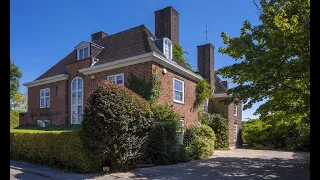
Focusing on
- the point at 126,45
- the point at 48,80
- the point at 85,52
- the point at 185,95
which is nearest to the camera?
the point at 126,45

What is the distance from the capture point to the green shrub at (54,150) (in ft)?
33.3

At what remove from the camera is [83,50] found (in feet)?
65.5

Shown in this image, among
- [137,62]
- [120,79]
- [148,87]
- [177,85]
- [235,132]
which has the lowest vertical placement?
[235,132]

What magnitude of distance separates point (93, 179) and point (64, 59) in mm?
17339

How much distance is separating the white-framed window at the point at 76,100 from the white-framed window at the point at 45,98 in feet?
11.1

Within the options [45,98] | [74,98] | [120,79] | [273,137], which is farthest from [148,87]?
[273,137]

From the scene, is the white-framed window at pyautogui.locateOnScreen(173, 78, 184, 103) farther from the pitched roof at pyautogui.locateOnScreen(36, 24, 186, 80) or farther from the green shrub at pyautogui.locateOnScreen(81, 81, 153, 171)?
the green shrub at pyautogui.locateOnScreen(81, 81, 153, 171)

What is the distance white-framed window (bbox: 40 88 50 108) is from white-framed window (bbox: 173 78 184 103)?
38.3 ft

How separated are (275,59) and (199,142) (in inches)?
371

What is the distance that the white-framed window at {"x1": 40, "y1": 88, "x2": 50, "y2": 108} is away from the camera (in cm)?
2222

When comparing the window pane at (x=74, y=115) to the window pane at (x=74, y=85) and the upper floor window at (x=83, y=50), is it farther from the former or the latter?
the upper floor window at (x=83, y=50)

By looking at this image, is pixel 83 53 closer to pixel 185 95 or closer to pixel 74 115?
pixel 74 115

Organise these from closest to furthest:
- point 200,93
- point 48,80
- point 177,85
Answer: point 177,85 → point 200,93 → point 48,80
